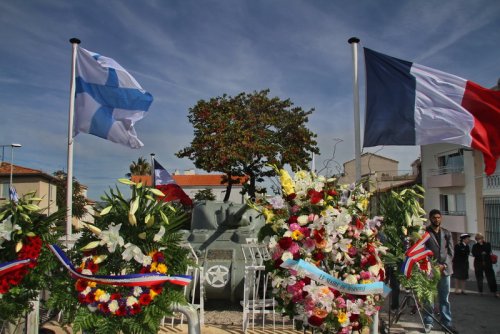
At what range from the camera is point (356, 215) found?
154 inches

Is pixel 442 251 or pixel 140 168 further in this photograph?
pixel 140 168

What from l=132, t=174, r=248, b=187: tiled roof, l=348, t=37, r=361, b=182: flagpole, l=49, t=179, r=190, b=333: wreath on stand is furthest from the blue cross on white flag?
l=132, t=174, r=248, b=187: tiled roof

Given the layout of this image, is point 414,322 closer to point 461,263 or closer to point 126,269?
point 461,263

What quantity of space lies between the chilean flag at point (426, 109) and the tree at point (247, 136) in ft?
39.4

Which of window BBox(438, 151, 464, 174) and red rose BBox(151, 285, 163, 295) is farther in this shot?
window BBox(438, 151, 464, 174)

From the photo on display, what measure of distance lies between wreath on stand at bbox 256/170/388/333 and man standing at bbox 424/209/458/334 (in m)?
3.36

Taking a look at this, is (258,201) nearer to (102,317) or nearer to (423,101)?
(102,317)

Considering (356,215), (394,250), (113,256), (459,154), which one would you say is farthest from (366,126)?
(459,154)

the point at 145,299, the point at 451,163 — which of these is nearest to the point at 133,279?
the point at 145,299

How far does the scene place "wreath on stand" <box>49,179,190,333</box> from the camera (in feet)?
12.1

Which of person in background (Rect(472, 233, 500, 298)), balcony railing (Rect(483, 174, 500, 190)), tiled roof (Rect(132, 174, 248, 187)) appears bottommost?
person in background (Rect(472, 233, 500, 298))

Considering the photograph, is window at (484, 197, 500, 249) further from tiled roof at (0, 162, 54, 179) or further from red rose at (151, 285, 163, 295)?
tiled roof at (0, 162, 54, 179)

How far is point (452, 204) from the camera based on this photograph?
21047 millimetres

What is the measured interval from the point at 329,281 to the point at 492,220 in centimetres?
1581
